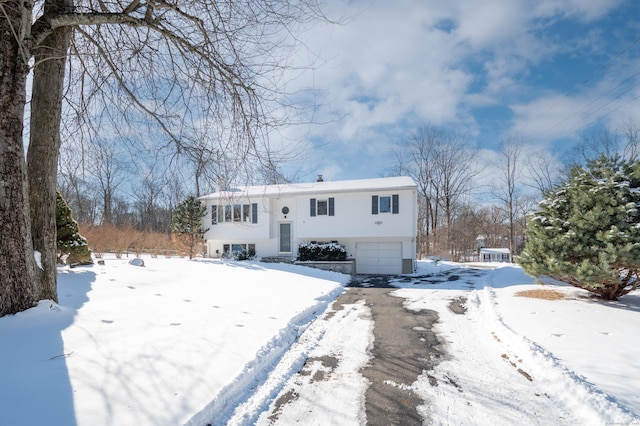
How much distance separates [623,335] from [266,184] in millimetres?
6185

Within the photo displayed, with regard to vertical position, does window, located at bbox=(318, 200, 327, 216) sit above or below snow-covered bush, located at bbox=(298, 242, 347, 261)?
above

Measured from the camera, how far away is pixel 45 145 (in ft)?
14.9

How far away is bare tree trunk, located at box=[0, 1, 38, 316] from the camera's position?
12.2 ft

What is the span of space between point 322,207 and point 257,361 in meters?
14.8

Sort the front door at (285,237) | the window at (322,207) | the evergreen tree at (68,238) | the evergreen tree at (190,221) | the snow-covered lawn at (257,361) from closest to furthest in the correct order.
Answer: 1. the snow-covered lawn at (257,361)
2. the evergreen tree at (68,238)
3. the window at (322,207)
4. the front door at (285,237)
5. the evergreen tree at (190,221)

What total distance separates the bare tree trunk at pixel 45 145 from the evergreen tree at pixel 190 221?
15.4 metres

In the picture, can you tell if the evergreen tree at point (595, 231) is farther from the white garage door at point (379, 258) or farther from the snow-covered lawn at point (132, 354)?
the white garage door at point (379, 258)

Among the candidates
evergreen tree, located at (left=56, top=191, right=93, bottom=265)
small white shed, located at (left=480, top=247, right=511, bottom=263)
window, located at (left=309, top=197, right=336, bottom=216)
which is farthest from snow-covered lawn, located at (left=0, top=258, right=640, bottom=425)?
small white shed, located at (left=480, top=247, right=511, bottom=263)

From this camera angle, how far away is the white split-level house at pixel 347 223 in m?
17.5

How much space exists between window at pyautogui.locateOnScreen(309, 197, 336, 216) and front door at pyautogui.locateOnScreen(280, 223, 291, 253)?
194cm

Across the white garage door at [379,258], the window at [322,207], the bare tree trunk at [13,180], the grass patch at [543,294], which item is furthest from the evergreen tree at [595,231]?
the window at [322,207]

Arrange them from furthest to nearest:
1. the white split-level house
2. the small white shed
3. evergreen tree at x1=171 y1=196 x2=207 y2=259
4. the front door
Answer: the small white shed, evergreen tree at x1=171 y1=196 x2=207 y2=259, the front door, the white split-level house

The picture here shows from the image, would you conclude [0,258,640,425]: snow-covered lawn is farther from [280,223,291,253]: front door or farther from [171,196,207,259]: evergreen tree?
[171,196,207,259]: evergreen tree

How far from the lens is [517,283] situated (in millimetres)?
11516
